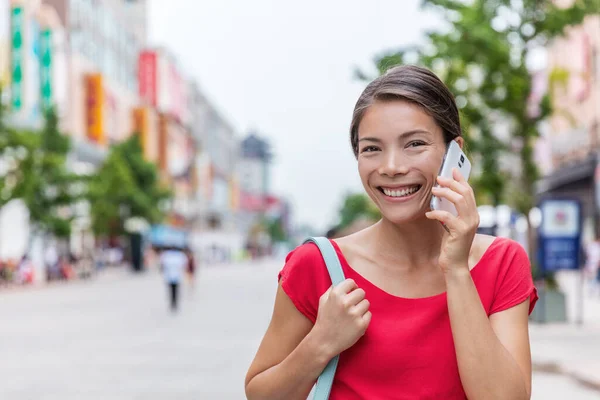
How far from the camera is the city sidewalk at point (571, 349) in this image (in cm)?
1111

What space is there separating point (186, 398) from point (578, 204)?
9708 mm

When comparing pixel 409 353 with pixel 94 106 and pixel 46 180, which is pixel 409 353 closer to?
pixel 46 180

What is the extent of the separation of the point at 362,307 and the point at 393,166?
0.32m

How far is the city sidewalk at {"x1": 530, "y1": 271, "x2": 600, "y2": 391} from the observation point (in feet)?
36.4

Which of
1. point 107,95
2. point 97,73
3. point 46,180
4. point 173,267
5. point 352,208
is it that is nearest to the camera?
point 173,267

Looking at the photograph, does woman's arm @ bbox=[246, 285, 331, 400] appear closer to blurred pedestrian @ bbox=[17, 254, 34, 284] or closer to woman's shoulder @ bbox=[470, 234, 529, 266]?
woman's shoulder @ bbox=[470, 234, 529, 266]

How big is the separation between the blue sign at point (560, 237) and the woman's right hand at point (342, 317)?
15.8 metres

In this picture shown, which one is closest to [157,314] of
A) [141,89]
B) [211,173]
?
[141,89]

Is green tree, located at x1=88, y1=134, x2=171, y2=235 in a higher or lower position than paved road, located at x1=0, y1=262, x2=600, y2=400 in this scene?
higher

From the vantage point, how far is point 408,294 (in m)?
2.32

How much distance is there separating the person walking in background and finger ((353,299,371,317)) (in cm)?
2156

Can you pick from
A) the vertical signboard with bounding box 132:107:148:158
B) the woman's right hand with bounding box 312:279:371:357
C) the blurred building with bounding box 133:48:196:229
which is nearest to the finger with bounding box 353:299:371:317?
the woman's right hand with bounding box 312:279:371:357

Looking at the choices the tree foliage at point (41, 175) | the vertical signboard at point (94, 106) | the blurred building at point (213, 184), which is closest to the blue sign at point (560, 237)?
the tree foliage at point (41, 175)

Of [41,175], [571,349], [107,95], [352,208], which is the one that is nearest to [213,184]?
[352,208]
